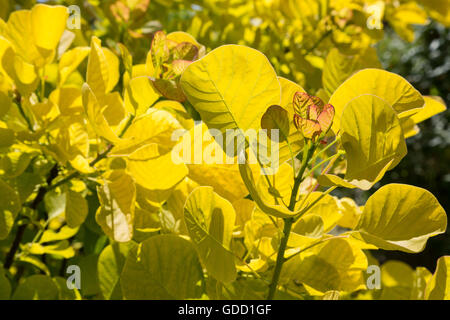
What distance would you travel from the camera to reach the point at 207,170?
52 cm

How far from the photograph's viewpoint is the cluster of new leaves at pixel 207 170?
39cm

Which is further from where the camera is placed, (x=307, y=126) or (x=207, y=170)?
(x=207, y=170)

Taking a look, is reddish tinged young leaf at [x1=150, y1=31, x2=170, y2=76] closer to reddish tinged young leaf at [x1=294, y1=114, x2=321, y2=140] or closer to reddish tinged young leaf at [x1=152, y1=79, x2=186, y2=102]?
reddish tinged young leaf at [x1=152, y1=79, x2=186, y2=102]

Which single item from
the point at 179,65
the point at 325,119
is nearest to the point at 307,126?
the point at 325,119

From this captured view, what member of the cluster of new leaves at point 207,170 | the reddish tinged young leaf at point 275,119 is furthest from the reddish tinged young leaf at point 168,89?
the reddish tinged young leaf at point 275,119

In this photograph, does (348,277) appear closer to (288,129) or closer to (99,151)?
(288,129)

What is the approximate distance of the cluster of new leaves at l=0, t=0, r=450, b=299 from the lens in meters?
0.39

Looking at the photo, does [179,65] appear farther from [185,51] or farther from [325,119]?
[325,119]

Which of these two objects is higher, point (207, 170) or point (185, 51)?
point (185, 51)

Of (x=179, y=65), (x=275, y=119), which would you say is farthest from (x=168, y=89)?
(x=275, y=119)

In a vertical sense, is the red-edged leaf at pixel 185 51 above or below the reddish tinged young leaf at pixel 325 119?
above

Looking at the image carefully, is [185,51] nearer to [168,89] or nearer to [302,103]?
[168,89]

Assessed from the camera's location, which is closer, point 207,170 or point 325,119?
point 325,119

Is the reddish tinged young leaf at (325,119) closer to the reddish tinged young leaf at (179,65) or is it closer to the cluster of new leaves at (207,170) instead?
the cluster of new leaves at (207,170)
